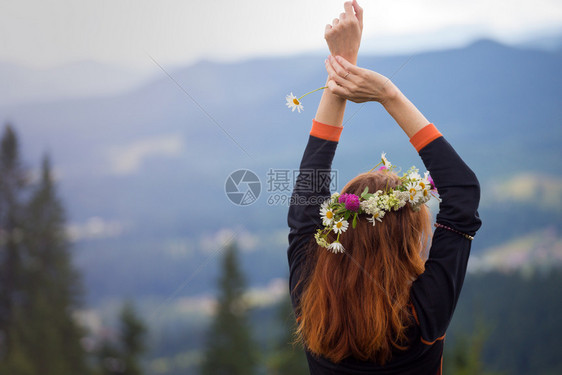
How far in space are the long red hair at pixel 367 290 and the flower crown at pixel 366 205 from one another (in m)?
0.01

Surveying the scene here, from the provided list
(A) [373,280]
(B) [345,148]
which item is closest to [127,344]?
(B) [345,148]

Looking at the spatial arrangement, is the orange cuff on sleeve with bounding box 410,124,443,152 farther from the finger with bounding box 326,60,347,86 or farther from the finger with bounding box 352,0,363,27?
the finger with bounding box 352,0,363,27

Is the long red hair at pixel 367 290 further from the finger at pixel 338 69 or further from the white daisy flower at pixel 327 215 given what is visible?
the finger at pixel 338 69

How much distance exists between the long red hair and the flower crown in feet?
0.05

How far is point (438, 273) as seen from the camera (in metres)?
0.66

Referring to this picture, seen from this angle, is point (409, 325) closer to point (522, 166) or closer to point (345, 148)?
point (345, 148)

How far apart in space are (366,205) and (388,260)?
0.31 ft
